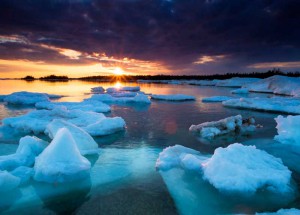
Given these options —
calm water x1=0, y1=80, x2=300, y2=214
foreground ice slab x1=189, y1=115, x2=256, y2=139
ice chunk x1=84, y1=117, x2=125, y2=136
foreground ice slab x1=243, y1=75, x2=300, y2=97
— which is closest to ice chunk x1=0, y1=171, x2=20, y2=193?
calm water x1=0, y1=80, x2=300, y2=214

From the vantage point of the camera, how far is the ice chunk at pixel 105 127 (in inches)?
343

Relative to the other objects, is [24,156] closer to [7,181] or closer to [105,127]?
[7,181]

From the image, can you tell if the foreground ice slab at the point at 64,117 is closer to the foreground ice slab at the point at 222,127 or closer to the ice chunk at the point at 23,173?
the foreground ice slab at the point at 222,127

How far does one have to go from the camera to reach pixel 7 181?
4.48 m

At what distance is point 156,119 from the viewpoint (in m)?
11.9

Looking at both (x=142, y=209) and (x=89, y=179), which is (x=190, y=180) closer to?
(x=142, y=209)

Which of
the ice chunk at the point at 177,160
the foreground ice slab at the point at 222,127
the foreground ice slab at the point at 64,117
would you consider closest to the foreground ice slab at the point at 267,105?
the foreground ice slab at the point at 222,127

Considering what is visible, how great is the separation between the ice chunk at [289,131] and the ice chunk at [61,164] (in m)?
6.00

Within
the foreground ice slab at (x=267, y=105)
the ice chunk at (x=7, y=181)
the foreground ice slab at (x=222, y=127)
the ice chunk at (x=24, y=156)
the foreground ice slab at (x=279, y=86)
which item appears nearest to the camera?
the ice chunk at (x=7, y=181)

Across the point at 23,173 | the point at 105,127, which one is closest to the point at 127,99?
the point at 105,127

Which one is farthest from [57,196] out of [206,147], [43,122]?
[43,122]

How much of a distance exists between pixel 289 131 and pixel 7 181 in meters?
7.63

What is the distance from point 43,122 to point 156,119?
193 inches

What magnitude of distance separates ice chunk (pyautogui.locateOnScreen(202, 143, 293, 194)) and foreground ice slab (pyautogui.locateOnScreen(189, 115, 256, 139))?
10.2 feet
